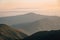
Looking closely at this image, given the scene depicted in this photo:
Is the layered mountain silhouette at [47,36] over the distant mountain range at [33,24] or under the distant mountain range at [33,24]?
over

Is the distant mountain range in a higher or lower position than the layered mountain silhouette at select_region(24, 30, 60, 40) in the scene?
lower

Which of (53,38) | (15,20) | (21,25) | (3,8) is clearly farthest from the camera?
(3,8)

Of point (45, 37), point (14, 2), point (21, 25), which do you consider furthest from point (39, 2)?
point (45, 37)

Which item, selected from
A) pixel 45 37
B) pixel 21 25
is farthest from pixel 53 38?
pixel 21 25

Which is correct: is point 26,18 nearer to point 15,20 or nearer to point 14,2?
point 15,20

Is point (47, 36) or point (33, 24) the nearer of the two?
point (47, 36)

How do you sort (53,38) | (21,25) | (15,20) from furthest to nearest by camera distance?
(15,20)
(21,25)
(53,38)

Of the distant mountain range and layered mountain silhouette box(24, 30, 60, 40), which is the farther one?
the distant mountain range

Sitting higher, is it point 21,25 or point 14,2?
point 14,2

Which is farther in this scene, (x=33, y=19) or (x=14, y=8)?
(x=14, y=8)

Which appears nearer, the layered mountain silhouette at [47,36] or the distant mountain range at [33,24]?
the layered mountain silhouette at [47,36]
